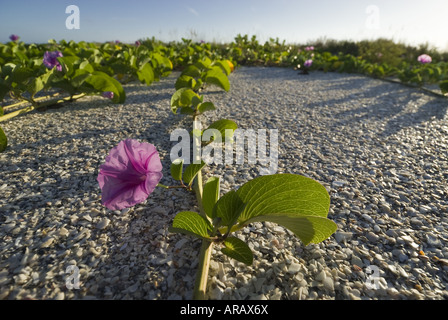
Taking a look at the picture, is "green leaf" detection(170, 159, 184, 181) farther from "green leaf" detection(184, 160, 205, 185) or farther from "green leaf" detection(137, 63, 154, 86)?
"green leaf" detection(137, 63, 154, 86)

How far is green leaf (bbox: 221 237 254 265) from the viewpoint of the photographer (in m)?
0.84

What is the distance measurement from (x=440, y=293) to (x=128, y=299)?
38.8 inches

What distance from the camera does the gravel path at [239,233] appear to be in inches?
32.5

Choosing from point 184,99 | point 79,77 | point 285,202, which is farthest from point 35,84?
point 285,202

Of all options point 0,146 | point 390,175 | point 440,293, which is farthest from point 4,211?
point 390,175

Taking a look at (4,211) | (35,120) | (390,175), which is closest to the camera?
(4,211)

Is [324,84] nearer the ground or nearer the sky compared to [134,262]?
nearer the sky

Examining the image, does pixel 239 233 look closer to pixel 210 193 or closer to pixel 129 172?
pixel 210 193

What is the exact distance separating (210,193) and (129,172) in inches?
11.6

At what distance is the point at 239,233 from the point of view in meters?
1.04

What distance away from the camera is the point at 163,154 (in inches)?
67.2

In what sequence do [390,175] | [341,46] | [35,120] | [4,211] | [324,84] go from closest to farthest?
[4,211], [390,175], [35,120], [324,84], [341,46]

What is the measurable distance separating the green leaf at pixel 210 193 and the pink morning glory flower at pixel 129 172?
17cm
